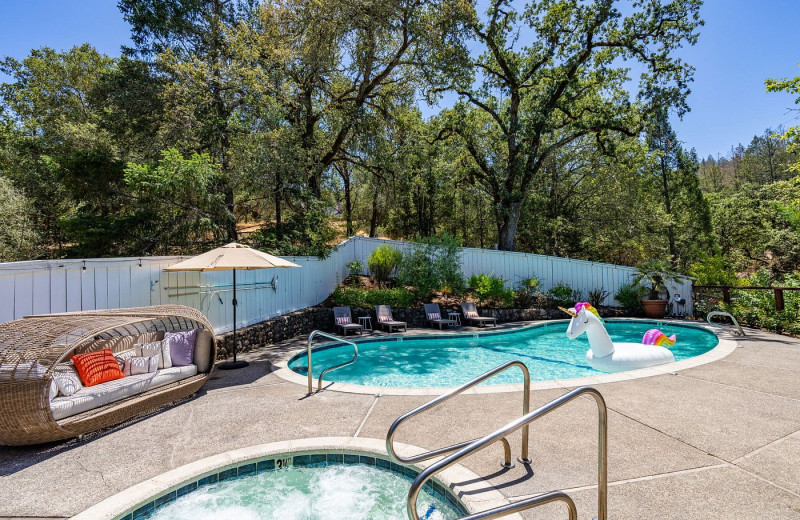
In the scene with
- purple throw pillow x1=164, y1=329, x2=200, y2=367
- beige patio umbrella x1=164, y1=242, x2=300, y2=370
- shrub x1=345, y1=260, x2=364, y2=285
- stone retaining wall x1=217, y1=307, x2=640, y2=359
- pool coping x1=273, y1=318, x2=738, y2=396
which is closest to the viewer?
pool coping x1=273, y1=318, x2=738, y2=396

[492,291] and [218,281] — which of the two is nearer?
[218,281]

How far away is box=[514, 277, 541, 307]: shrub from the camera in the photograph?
46.2ft

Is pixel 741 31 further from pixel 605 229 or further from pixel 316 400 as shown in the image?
pixel 316 400

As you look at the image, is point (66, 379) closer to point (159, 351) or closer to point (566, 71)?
point (159, 351)

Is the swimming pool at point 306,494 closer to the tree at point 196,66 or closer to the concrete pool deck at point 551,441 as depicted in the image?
the concrete pool deck at point 551,441

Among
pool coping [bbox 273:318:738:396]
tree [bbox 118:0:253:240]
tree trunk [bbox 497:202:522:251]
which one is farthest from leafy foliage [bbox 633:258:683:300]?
tree [bbox 118:0:253:240]

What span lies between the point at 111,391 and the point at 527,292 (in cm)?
1312

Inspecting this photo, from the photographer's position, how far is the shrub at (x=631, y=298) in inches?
568

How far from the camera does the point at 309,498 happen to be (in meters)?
3.09

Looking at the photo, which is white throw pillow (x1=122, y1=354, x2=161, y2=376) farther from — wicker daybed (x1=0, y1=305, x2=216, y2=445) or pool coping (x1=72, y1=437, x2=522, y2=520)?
pool coping (x1=72, y1=437, x2=522, y2=520)

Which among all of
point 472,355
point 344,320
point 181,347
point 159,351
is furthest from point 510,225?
point 159,351

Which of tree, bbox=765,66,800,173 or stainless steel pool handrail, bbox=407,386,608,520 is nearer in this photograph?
stainless steel pool handrail, bbox=407,386,608,520

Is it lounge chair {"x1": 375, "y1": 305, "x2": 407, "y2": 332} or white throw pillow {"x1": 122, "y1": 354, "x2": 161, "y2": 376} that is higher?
white throw pillow {"x1": 122, "y1": 354, "x2": 161, "y2": 376}

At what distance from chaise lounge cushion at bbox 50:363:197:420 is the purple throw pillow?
223 millimetres
